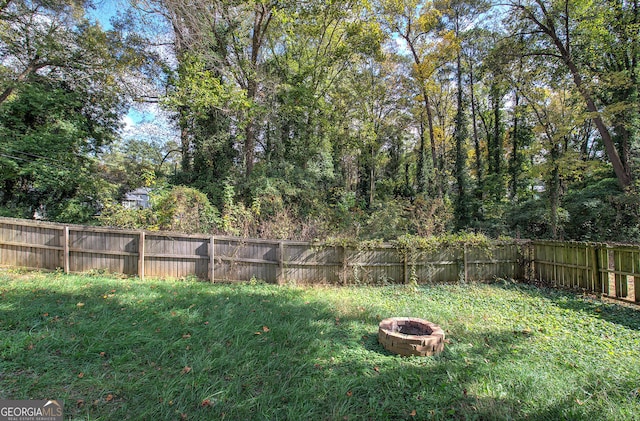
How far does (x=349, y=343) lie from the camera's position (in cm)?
348

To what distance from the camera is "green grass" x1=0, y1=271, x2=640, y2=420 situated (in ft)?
7.49

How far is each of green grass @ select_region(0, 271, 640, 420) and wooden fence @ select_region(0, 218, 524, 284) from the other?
47.6 inches

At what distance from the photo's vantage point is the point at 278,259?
670 centimetres

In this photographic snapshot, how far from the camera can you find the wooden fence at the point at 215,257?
6188 mm

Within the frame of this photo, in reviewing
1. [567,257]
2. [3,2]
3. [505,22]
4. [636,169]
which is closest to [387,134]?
[505,22]

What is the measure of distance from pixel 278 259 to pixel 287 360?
12.6 feet

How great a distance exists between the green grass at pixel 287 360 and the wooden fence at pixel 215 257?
121 centimetres

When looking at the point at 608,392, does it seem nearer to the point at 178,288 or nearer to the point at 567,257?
the point at 567,257

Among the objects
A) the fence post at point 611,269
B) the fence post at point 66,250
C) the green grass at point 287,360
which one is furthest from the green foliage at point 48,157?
the fence post at point 611,269

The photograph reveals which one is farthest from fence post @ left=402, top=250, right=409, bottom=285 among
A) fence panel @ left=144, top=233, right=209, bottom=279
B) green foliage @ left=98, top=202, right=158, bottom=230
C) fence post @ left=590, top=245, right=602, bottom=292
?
green foliage @ left=98, top=202, right=158, bottom=230

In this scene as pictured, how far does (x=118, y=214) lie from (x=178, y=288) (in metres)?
3.88

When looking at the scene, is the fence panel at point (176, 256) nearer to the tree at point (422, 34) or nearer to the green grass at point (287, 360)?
the green grass at point (287, 360)

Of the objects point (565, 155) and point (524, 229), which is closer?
point (565, 155)

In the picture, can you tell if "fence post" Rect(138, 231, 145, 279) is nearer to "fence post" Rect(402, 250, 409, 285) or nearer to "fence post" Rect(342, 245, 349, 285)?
"fence post" Rect(342, 245, 349, 285)
